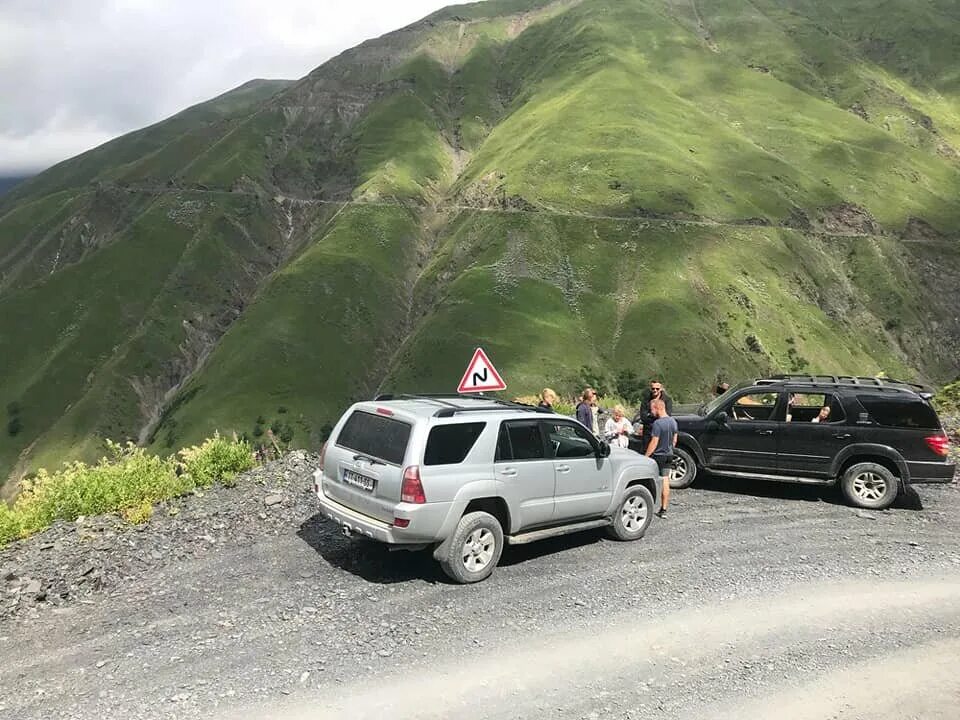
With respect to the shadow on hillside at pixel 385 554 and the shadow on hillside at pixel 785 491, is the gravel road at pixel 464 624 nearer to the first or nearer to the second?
the shadow on hillside at pixel 385 554

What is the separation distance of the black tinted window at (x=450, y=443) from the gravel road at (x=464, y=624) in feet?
6.06

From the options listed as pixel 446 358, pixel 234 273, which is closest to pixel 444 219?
pixel 234 273

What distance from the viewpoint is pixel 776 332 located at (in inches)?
3565

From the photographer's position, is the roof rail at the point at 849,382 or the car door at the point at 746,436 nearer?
the roof rail at the point at 849,382

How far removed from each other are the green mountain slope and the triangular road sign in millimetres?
68220

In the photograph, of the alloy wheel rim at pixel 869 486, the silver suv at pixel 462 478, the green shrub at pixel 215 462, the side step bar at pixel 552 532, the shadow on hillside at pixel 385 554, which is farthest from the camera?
the alloy wheel rim at pixel 869 486

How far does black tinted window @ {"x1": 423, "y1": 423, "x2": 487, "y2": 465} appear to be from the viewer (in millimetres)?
8836

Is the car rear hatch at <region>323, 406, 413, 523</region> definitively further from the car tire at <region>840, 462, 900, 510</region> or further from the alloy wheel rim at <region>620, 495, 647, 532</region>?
the car tire at <region>840, 462, 900, 510</region>

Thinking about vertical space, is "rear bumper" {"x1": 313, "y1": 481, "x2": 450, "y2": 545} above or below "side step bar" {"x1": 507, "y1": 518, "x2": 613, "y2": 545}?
above

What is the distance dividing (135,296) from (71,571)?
464 ft

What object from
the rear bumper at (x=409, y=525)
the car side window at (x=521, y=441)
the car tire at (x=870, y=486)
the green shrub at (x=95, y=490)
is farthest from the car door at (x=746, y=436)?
the green shrub at (x=95, y=490)

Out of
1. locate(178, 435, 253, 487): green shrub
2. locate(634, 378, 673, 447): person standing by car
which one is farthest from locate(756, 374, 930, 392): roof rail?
locate(178, 435, 253, 487): green shrub

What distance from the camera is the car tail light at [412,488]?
859 centimetres

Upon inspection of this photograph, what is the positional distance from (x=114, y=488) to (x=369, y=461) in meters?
5.11
